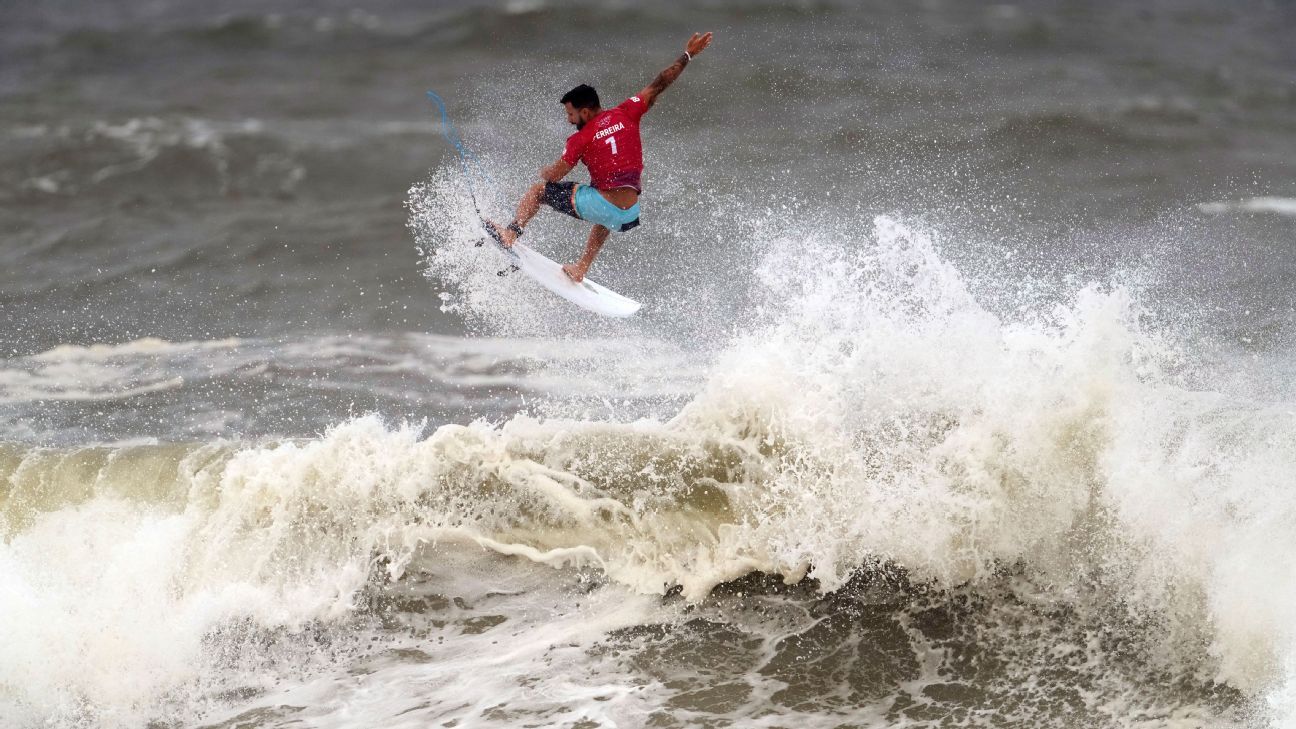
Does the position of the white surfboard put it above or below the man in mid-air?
below

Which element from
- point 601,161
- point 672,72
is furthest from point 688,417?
point 672,72

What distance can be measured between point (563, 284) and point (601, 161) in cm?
126

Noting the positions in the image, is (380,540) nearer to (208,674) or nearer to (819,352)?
(208,674)

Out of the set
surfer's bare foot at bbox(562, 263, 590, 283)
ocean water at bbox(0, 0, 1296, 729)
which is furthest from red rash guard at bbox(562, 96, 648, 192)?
ocean water at bbox(0, 0, 1296, 729)

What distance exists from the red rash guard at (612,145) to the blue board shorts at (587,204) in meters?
0.17

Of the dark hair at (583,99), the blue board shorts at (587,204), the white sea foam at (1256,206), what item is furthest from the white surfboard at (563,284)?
the white sea foam at (1256,206)

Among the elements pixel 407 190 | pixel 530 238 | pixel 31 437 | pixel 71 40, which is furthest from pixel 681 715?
pixel 71 40

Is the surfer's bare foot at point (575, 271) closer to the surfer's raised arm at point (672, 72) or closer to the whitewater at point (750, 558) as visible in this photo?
the whitewater at point (750, 558)

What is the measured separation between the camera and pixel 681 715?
6.43 metres

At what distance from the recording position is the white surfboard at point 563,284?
8898 millimetres

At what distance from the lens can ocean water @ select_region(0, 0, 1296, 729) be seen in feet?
22.3

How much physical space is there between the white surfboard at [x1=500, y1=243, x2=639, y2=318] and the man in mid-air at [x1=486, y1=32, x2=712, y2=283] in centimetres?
44

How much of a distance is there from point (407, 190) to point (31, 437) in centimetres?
679

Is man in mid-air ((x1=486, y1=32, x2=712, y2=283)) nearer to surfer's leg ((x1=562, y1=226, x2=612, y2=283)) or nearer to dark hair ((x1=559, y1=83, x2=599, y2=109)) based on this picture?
dark hair ((x1=559, y1=83, x2=599, y2=109))
